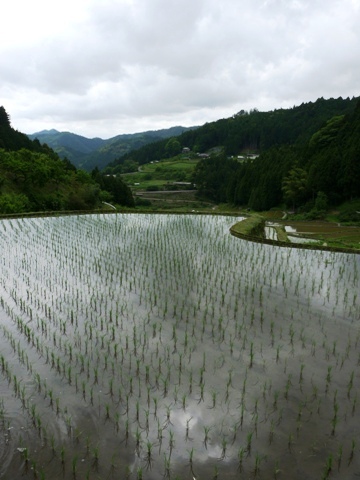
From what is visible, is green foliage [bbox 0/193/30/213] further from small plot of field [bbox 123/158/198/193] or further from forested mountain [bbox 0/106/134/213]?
small plot of field [bbox 123/158/198/193]

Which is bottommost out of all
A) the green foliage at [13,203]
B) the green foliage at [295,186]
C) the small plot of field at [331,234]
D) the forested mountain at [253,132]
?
the small plot of field at [331,234]

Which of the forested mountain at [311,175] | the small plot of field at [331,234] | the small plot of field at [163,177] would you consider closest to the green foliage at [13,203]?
the small plot of field at [331,234]

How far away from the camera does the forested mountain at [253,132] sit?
106 meters

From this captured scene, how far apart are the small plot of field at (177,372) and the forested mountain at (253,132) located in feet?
305

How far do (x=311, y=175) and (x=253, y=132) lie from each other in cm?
7778

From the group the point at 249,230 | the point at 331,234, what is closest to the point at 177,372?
the point at 249,230

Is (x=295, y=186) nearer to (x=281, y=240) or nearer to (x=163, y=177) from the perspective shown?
(x=281, y=240)

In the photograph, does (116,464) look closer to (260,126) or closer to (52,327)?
(52,327)

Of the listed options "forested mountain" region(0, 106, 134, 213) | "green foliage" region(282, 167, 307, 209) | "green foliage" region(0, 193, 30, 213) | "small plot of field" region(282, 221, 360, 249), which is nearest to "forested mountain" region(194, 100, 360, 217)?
"green foliage" region(282, 167, 307, 209)

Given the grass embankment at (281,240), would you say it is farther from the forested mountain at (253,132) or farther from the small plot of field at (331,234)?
the forested mountain at (253,132)

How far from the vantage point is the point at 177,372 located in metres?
5.65

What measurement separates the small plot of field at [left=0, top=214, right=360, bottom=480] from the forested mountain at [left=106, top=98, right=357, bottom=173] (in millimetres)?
92981

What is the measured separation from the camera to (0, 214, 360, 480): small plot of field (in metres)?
3.96

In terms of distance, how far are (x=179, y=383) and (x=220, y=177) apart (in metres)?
72.5
